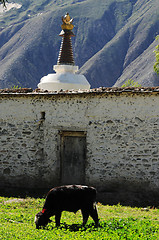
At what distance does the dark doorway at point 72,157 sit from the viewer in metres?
13.0

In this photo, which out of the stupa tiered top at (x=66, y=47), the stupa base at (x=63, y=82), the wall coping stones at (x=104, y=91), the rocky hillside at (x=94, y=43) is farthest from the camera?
the rocky hillside at (x=94, y=43)

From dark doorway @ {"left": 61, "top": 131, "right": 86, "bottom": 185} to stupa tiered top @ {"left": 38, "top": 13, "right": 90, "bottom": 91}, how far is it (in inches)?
251

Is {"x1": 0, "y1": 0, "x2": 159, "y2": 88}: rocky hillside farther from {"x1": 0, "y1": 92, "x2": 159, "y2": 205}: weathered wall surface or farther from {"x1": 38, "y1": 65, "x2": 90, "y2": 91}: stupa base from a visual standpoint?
{"x1": 0, "y1": 92, "x2": 159, "y2": 205}: weathered wall surface

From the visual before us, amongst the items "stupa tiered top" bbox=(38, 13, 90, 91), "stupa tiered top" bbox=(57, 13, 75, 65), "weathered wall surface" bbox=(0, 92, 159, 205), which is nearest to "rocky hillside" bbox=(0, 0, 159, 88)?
"stupa tiered top" bbox=(57, 13, 75, 65)

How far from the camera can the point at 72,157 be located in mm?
13172

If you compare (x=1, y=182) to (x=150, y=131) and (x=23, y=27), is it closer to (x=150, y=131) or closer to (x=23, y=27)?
(x=150, y=131)

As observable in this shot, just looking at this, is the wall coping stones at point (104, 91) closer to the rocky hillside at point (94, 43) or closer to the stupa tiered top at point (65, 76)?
the stupa tiered top at point (65, 76)

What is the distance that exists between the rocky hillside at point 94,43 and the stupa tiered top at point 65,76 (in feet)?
207

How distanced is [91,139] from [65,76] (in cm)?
774

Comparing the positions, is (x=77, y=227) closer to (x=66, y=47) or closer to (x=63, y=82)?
(x=63, y=82)

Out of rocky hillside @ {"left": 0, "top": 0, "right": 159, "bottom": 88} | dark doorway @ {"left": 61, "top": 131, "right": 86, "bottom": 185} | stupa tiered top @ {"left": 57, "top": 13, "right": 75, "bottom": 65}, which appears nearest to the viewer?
dark doorway @ {"left": 61, "top": 131, "right": 86, "bottom": 185}

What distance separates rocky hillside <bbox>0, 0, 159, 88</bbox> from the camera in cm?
10300

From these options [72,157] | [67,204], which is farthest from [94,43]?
[67,204]

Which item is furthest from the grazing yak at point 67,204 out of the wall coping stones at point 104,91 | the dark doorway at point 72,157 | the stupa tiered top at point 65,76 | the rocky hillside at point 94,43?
the rocky hillside at point 94,43
